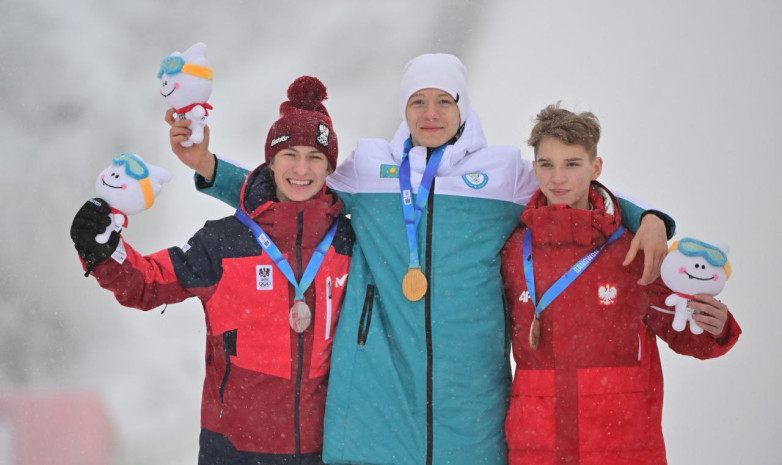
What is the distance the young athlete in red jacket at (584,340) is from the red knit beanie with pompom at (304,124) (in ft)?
2.53

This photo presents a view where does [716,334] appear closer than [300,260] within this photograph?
Yes

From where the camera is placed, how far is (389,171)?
2.75m

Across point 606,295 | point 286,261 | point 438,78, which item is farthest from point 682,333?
point 286,261

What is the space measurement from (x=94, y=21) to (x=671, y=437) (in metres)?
4.49

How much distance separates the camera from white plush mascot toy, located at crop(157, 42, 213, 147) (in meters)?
2.66

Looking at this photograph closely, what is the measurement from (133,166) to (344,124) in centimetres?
298

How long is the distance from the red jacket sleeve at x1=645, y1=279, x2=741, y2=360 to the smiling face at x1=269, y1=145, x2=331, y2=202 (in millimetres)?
1192

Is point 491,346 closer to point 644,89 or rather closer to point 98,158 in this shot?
point 644,89

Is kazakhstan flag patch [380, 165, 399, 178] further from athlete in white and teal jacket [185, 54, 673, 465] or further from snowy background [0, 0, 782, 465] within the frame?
snowy background [0, 0, 782, 465]

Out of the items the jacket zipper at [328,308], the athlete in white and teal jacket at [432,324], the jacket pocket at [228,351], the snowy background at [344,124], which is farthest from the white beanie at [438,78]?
the snowy background at [344,124]

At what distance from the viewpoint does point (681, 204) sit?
4672mm

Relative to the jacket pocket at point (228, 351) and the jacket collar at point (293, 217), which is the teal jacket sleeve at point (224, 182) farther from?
the jacket pocket at point (228, 351)

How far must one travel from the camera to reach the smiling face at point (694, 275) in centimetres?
229

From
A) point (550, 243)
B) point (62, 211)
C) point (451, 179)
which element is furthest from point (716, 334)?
point (62, 211)
